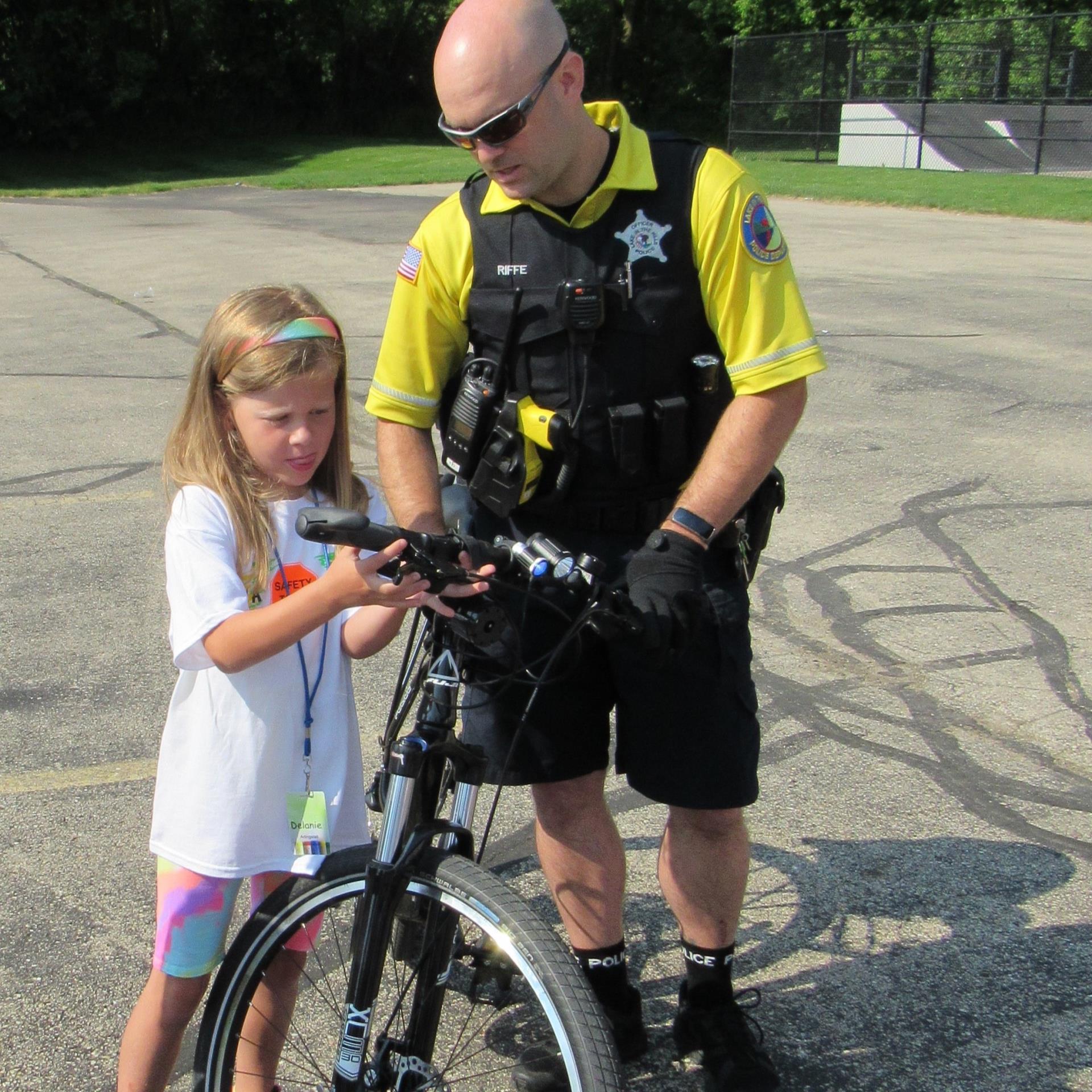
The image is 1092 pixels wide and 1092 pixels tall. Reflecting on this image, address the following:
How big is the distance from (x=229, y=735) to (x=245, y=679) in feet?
0.32

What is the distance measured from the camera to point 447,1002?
118 inches

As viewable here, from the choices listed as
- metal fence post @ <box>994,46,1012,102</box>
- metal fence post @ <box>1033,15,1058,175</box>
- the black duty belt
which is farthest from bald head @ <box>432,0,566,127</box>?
metal fence post @ <box>994,46,1012,102</box>

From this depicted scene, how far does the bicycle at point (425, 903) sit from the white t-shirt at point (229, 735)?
10cm

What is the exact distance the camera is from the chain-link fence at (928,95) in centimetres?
2669

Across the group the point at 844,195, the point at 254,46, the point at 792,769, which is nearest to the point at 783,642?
the point at 792,769

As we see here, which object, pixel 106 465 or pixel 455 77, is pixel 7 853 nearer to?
pixel 455 77

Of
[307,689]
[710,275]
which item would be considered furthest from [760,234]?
[307,689]

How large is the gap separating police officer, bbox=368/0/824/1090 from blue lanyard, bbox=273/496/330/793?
0.98ft

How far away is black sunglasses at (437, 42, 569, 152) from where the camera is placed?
7.53ft

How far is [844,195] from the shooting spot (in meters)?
22.9

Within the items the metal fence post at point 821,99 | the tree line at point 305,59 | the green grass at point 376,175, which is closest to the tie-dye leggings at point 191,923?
the green grass at point 376,175

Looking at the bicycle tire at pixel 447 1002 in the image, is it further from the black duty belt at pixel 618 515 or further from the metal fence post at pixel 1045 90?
the metal fence post at pixel 1045 90

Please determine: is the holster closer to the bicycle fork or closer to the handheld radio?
the handheld radio

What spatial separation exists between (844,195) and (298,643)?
2214cm
